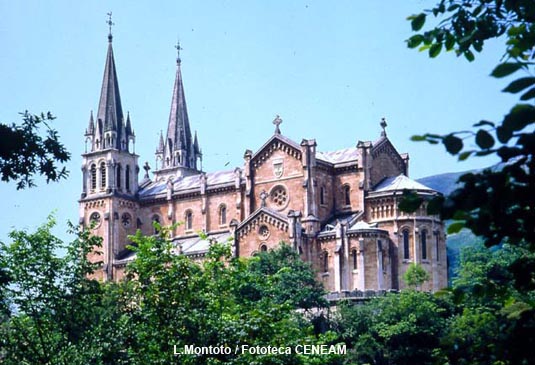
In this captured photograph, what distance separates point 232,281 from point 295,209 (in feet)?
144

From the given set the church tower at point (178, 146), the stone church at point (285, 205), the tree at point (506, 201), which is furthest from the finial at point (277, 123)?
the tree at point (506, 201)

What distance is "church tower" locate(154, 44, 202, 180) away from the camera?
107875 mm

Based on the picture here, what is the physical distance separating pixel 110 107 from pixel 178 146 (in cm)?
1813

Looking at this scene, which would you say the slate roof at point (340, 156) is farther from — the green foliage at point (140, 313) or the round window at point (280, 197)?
the green foliage at point (140, 313)

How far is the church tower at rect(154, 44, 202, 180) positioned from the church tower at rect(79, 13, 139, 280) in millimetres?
16643

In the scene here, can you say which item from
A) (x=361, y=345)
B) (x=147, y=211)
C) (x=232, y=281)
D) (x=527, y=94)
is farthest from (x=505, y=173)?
(x=147, y=211)

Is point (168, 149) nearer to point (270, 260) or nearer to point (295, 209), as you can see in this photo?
point (295, 209)

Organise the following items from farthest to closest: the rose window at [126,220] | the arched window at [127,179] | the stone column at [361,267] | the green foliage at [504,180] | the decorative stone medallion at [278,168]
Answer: the arched window at [127,179] < the rose window at [126,220] < the decorative stone medallion at [278,168] < the stone column at [361,267] < the green foliage at [504,180]

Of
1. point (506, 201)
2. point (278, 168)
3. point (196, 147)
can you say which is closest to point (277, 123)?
point (278, 168)

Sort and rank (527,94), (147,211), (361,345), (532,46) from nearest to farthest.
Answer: (527,94) < (532,46) < (361,345) < (147,211)

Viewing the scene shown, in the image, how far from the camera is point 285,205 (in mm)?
77312

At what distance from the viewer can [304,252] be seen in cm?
Result: 7256

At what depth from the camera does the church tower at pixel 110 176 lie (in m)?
86.4

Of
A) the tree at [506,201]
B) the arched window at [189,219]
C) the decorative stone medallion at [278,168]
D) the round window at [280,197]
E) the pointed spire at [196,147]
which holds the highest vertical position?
the pointed spire at [196,147]
